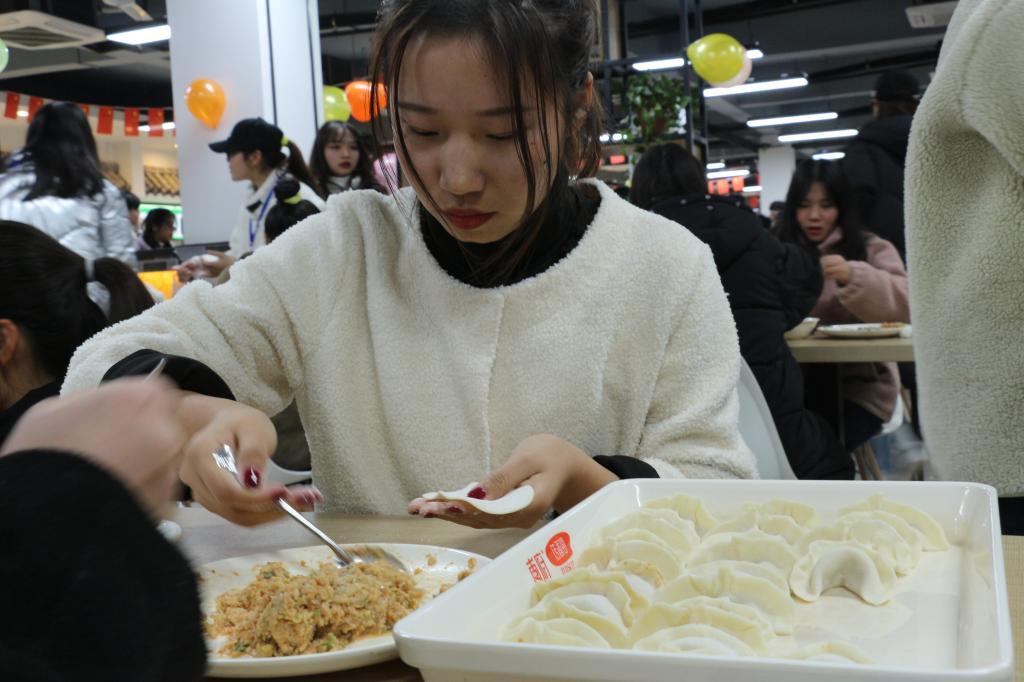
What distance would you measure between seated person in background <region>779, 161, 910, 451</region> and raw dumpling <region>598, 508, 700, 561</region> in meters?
2.46

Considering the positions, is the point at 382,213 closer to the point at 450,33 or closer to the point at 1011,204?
the point at 450,33

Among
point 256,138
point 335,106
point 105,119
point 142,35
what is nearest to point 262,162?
point 256,138

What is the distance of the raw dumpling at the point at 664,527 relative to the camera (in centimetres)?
71

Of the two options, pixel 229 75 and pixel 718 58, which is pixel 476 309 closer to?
pixel 229 75

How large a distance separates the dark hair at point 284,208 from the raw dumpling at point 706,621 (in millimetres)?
3264

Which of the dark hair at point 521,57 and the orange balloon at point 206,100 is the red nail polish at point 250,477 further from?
the orange balloon at point 206,100

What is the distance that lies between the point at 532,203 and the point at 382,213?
30 centimetres

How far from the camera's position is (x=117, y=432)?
505 mm

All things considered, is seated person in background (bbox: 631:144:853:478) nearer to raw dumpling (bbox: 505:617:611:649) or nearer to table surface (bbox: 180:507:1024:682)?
table surface (bbox: 180:507:1024:682)

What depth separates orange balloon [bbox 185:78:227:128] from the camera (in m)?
5.82

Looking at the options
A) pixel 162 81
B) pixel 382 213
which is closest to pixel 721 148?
pixel 162 81

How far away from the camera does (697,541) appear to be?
72cm

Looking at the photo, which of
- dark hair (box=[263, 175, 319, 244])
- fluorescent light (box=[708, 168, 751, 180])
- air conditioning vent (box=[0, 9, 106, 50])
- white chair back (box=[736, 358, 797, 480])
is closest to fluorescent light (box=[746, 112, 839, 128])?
fluorescent light (box=[708, 168, 751, 180])

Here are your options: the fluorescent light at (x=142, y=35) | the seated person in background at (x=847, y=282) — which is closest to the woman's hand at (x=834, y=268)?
the seated person in background at (x=847, y=282)
